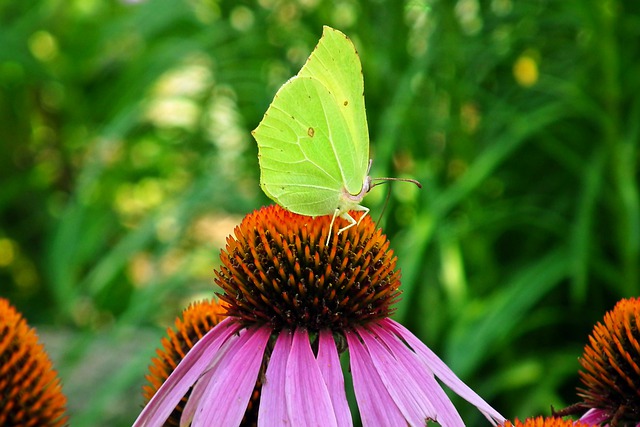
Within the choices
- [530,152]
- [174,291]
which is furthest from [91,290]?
[530,152]

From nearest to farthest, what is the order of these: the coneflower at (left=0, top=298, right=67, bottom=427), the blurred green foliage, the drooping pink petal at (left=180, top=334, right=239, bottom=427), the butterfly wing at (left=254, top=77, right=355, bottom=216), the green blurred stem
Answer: the drooping pink petal at (left=180, top=334, right=239, bottom=427) → the coneflower at (left=0, top=298, right=67, bottom=427) → the butterfly wing at (left=254, top=77, right=355, bottom=216) → the green blurred stem → the blurred green foliage

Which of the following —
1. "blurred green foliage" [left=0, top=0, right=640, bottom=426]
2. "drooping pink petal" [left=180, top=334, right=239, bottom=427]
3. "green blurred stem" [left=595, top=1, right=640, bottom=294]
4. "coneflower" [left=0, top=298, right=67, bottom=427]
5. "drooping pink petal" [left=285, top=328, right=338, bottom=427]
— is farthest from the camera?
"blurred green foliage" [left=0, top=0, right=640, bottom=426]

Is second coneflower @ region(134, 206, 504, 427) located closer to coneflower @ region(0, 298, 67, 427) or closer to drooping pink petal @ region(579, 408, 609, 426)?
drooping pink petal @ region(579, 408, 609, 426)

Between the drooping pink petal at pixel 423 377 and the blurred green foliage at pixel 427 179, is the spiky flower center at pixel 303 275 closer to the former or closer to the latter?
A: the drooping pink petal at pixel 423 377

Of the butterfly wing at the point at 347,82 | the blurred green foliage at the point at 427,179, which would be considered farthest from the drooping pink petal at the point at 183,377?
the blurred green foliage at the point at 427,179

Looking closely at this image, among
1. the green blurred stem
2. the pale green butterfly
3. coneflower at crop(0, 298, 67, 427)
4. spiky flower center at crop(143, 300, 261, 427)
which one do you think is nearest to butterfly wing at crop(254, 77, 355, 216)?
the pale green butterfly

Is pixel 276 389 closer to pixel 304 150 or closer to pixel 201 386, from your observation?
pixel 201 386

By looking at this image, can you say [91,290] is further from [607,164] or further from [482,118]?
[607,164]
